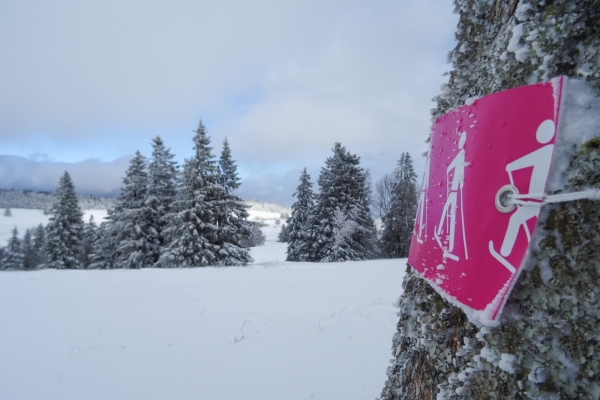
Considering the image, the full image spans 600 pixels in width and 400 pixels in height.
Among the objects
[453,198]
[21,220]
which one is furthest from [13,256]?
[21,220]

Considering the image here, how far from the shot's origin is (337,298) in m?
5.69

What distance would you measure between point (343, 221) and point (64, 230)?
23.9 m

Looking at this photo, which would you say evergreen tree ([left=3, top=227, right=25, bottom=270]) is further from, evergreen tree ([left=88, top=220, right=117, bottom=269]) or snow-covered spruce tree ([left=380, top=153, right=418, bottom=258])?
snow-covered spruce tree ([left=380, top=153, right=418, bottom=258])

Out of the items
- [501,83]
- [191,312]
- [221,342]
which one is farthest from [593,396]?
[191,312]

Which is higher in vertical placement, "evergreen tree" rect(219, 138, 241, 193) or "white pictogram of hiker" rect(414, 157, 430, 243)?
"evergreen tree" rect(219, 138, 241, 193)

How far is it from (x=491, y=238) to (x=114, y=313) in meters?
5.50

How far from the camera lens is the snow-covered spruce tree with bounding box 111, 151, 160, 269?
20203mm

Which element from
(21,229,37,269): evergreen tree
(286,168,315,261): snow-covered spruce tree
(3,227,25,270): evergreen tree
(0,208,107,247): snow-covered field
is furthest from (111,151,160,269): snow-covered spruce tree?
(0,208,107,247): snow-covered field

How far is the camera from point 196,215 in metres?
18.7

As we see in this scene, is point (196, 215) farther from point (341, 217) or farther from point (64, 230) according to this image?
point (64, 230)

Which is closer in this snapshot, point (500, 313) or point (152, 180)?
point (500, 313)

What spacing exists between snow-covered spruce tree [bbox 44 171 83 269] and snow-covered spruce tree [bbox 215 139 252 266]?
14552 mm

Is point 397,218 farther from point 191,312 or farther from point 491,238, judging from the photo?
point 491,238

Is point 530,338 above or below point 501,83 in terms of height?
below
